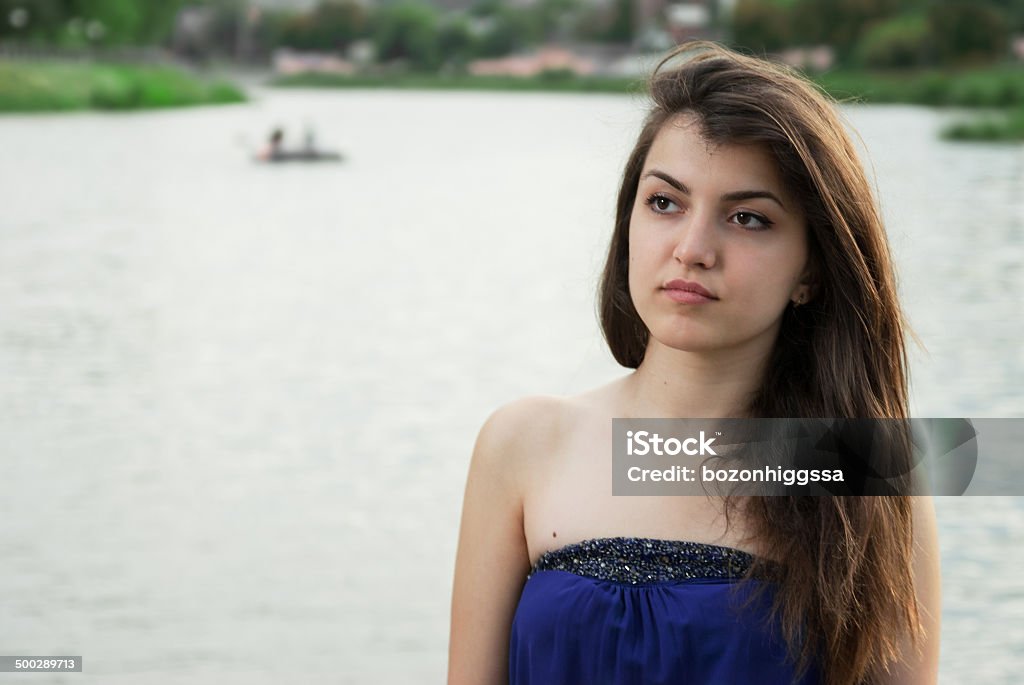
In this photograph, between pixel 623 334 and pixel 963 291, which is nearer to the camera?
pixel 623 334

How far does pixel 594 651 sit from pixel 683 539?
0.15 meters

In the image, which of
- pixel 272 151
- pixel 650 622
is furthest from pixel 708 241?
pixel 272 151

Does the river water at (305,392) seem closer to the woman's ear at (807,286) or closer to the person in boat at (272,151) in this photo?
the woman's ear at (807,286)

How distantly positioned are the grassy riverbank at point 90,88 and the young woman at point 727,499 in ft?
126

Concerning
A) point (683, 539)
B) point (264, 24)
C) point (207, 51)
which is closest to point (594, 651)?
point (683, 539)

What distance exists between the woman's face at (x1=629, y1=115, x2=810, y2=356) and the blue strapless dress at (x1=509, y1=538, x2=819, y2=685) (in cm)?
23

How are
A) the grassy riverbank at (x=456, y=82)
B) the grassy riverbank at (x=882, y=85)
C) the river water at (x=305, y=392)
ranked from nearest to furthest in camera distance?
1. the river water at (x=305, y=392)
2. the grassy riverbank at (x=882, y=85)
3. the grassy riverbank at (x=456, y=82)

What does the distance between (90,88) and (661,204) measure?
4400 cm

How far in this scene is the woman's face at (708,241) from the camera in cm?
158

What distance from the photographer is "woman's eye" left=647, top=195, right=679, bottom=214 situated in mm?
1610

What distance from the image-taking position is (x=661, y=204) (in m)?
1.62

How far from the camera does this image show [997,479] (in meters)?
6.76

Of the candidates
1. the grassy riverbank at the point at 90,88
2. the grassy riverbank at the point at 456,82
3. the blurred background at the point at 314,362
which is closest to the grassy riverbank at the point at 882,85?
the grassy riverbank at the point at 456,82

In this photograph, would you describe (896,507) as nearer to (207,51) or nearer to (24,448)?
(24,448)
